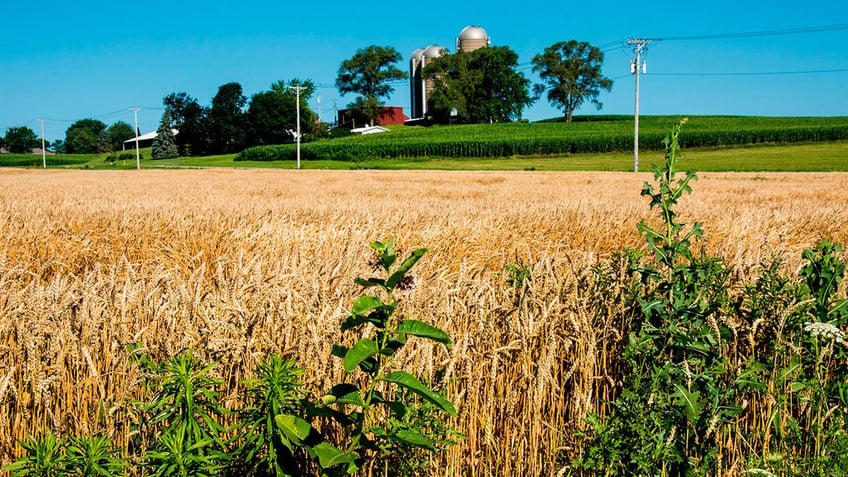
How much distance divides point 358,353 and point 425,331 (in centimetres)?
19

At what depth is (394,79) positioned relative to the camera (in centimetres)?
12162

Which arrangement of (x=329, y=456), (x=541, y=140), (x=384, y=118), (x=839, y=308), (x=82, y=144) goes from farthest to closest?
(x=82, y=144), (x=384, y=118), (x=541, y=140), (x=839, y=308), (x=329, y=456)

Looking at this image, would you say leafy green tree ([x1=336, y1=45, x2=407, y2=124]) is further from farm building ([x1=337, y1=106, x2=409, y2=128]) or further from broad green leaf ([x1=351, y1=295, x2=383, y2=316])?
broad green leaf ([x1=351, y1=295, x2=383, y2=316])

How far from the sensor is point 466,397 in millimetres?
3105

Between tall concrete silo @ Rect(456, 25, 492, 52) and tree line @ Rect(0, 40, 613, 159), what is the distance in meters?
11.3

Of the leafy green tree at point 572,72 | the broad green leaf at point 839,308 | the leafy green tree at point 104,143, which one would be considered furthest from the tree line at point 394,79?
the broad green leaf at point 839,308

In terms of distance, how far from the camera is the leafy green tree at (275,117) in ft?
363

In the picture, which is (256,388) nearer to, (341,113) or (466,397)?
(466,397)

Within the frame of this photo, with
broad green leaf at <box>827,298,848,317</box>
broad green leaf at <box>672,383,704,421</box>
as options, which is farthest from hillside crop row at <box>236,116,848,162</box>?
broad green leaf at <box>672,383,704,421</box>

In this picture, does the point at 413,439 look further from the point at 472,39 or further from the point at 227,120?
the point at 472,39

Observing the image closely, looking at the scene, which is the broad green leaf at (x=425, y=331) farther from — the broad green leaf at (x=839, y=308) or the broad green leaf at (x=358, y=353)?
the broad green leaf at (x=839, y=308)

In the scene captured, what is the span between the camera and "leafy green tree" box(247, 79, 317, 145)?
110 m

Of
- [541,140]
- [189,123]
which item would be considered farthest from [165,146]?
[541,140]

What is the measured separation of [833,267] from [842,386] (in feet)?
2.06
